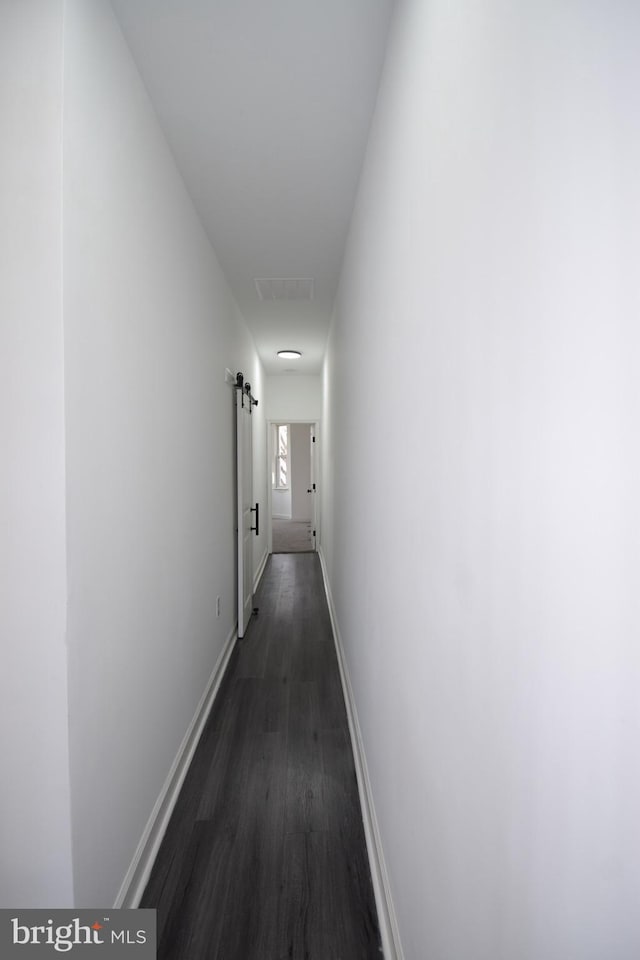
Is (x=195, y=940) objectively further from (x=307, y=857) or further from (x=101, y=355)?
(x=101, y=355)

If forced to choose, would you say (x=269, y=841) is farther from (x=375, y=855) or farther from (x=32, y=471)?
(x=32, y=471)

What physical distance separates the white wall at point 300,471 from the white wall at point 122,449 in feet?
28.3

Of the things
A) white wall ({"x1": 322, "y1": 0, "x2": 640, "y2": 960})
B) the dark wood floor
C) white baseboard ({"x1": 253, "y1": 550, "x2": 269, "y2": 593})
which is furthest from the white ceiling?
white baseboard ({"x1": 253, "y1": 550, "x2": 269, "y2": 593})

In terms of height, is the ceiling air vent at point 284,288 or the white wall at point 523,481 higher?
the ceiling air vent at point 284,288

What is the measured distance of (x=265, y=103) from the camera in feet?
6.12

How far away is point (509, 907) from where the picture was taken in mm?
660

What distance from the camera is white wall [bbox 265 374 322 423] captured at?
775 centimetres

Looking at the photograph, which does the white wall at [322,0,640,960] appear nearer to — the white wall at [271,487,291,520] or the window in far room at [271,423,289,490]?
the white wall at [271,487,291,520]

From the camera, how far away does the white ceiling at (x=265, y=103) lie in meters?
1.49

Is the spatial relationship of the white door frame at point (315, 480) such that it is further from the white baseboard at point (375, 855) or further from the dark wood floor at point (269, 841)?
the white baseboard at point (375, 855)

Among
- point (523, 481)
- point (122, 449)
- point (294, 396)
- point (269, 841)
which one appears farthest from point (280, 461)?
point (523, 481)

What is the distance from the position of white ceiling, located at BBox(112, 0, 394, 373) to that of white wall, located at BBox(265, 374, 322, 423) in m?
4.57

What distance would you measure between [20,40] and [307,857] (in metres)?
2.65

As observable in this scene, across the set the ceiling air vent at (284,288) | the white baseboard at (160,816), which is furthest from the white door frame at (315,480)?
the white baseboard at (160,816)
